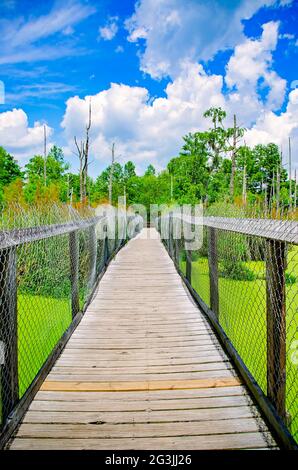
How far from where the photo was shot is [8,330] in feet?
6.29

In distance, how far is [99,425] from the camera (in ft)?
6.54

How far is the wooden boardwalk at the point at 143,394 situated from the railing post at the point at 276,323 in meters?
0.18

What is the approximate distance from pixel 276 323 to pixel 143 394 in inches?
34.8

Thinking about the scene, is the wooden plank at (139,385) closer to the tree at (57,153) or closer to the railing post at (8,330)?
the railing post at (8,330)

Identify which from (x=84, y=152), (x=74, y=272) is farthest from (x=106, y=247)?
(x=84, y=152)

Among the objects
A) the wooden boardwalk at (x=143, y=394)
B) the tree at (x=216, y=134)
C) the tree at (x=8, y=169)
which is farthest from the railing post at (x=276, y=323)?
the tree at (x=8, y=169)

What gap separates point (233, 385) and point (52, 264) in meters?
3.25

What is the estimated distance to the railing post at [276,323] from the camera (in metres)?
1.90

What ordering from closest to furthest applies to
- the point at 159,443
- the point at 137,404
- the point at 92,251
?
the point at 159,443, the point at 137,404, the point at 92,251

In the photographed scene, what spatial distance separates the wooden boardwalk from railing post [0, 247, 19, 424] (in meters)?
0.18

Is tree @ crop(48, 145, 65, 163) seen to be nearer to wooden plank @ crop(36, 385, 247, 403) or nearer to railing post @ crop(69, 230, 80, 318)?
railing post @ crop(69, 230, 80, 318)

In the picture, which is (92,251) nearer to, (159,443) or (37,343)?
(37,343)

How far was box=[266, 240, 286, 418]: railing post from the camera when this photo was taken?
74.8 inches

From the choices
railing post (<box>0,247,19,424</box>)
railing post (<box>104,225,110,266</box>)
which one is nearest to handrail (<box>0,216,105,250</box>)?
railing post (<box>0,247,19,424</box>)
